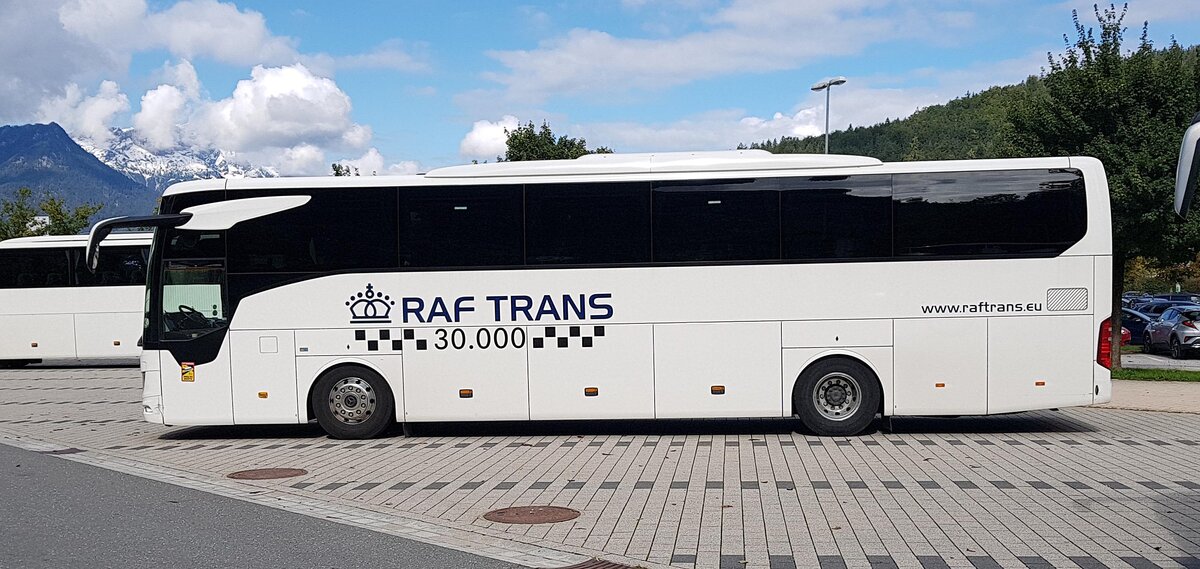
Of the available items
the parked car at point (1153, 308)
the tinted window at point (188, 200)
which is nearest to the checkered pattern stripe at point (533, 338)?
the tinted window at point (188, 200)

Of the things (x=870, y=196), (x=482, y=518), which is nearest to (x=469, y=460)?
(x=482, y=518)

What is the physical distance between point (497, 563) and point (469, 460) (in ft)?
16.1

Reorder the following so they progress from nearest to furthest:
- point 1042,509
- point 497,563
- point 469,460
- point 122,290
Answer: point 497,563, point 1042,509, point 469,460, point 122,290

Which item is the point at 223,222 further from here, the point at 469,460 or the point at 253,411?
the point at 469,460

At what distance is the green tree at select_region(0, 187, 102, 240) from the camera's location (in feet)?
161

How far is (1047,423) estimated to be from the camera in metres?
14.7

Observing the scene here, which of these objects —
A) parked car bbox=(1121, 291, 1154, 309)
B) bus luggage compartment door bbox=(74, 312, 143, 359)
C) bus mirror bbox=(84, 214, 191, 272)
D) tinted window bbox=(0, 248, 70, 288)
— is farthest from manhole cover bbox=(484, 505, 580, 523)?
parked car bbox=(1121, 291, 1154, 309)

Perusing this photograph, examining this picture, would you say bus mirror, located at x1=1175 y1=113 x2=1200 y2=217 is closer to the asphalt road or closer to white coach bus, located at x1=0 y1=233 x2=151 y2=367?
the asphalt road

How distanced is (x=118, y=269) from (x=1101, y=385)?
24797 millimetres

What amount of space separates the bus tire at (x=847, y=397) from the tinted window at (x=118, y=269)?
2141cm

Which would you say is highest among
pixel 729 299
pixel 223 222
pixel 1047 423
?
pixel 223 222

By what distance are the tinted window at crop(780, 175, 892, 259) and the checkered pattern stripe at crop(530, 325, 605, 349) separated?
8.43 ft

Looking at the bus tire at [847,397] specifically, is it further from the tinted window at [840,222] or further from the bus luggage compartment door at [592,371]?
the bus luggage compartment door at [592,371]

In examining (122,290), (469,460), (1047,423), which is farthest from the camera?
(122,290)
